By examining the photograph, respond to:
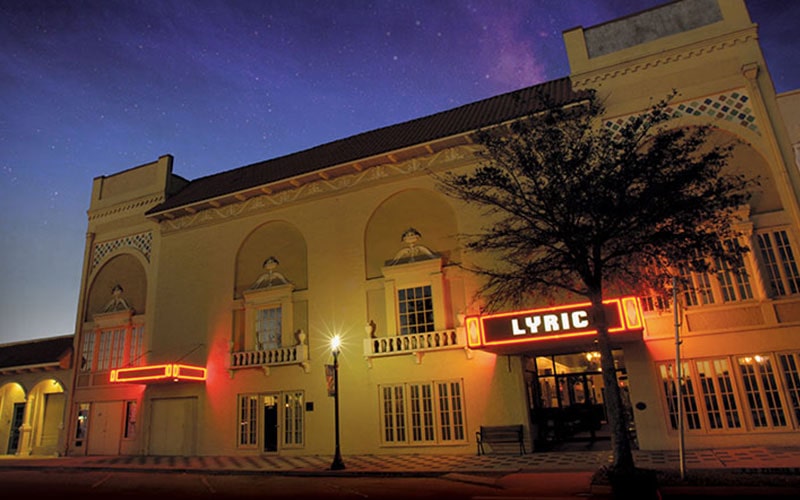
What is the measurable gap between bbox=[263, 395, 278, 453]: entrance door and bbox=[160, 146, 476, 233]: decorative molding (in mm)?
8927

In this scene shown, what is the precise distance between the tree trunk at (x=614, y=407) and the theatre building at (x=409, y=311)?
3243mm

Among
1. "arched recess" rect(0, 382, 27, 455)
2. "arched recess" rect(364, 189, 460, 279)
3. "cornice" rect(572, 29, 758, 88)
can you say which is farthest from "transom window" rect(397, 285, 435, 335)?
"arched recess" rect(0, 382, 27, 455)

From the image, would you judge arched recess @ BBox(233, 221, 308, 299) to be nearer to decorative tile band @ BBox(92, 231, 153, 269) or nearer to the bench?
decorative tile band @ BBox(92, 231, 153, 269)

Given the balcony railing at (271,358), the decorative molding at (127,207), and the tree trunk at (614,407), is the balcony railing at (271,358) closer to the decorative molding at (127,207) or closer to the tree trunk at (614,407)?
the decorative molding at (127,207)

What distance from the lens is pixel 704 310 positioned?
1639cm

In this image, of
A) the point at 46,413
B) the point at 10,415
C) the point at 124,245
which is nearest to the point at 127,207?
the point at 124,245

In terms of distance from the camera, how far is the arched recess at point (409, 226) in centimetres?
2022

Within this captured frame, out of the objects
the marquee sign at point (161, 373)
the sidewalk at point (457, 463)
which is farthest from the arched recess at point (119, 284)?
the sidewalk at point (457, 463)

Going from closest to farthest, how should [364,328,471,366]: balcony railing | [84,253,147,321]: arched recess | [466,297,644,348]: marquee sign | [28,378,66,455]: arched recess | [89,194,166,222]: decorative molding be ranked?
[466,297,644,348]: marquee sign
[364,328,471,366]: balcony railing
[84,253,147,321]: arched recess
[89,194,166,222]: decorative molding
[28,378,66,455]: arched recess

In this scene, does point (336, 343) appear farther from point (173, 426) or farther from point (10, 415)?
point (10, 415)

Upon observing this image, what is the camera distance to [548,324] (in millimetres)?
15555

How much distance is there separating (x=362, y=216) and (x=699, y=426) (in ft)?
47.3

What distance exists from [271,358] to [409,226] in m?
8.25

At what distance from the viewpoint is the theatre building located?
15969 millimetres
